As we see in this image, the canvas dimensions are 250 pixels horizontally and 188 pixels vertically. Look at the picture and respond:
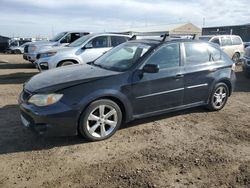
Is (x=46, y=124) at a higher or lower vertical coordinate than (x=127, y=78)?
lower

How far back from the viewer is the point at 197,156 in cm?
432

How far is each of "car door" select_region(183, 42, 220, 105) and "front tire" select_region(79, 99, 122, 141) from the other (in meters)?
1.60

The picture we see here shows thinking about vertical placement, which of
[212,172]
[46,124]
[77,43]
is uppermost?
[77,43]

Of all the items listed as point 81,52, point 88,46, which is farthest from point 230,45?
point 81,52

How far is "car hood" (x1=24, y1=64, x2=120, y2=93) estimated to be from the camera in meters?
4.59

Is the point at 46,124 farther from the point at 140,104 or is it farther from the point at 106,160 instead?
the point at 140,104

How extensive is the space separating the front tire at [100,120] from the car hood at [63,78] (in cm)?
46

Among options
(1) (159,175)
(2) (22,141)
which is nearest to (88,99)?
(2) (22,141)

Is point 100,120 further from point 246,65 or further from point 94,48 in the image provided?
point 246,65

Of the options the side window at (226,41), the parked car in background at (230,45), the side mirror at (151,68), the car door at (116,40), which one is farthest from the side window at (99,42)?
the side window at (226,41)

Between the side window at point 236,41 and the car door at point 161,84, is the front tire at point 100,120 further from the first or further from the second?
the side window at point 236,41

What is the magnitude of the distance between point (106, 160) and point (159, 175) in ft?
2.68

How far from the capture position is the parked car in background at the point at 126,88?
4.46 metres

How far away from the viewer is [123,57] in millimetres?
5703
